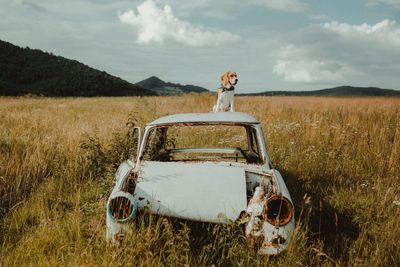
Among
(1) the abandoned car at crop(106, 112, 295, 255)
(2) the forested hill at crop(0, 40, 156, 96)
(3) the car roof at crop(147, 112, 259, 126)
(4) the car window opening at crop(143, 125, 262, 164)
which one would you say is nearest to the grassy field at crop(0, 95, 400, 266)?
(1) the abandoned car at crop(106, 112, 295, 255)

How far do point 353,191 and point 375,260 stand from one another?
6.56 ft

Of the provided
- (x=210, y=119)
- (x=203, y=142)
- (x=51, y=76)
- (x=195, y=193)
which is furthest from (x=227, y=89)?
(x=51, y=76)

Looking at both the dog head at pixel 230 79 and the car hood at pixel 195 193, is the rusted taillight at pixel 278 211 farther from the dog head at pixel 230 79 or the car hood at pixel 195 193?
the dog head at pixel 230 79

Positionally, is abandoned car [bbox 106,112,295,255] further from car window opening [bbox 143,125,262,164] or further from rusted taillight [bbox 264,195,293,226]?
car window opening [bbox 143,125,262,164]

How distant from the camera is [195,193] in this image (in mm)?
2936

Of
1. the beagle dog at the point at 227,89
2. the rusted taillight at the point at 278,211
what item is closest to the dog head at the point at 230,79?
the beagle dog at the point at 227,89

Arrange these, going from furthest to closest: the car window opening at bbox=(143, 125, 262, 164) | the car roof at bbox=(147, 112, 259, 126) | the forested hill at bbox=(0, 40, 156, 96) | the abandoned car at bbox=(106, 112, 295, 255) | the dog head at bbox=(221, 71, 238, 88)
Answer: the forested hill at bbox=(0, 40, 156, 96) → the dog head at bbox=(221, 71, 238, 88) → the car window opening at bbox=(143, 125, 262, 164) → the car roof at bbox=(147, 112, 259, 126) → the abandoned car at bbox=(106, 112, 295, 255)

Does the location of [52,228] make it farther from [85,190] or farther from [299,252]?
[299,252]

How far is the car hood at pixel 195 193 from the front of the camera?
9.36 feet

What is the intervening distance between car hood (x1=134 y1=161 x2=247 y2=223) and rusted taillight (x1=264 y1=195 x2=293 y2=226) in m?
0.20

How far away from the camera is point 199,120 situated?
3.81 meters

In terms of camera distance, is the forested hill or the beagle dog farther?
the forested hill

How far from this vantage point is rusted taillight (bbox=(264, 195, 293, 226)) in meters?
2.76

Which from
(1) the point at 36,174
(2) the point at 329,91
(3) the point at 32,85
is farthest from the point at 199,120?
(2) the point at 329,91
